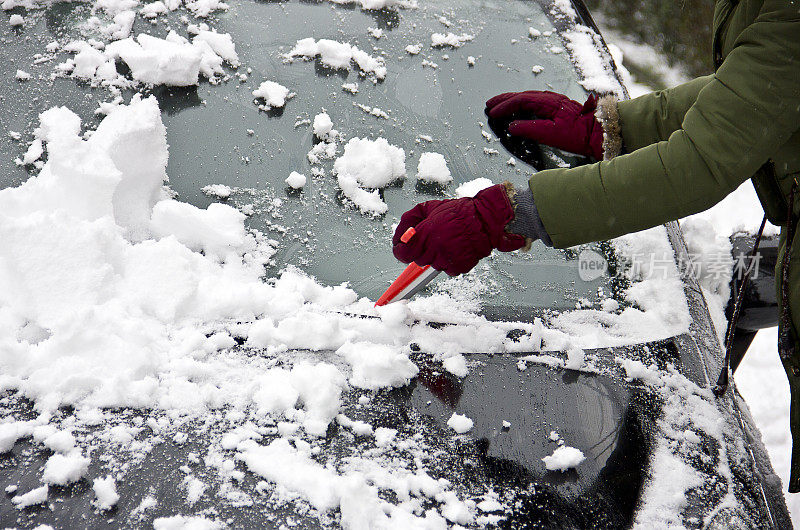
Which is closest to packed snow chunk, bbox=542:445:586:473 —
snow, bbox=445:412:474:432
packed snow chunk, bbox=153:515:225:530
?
snow, bbox=445:412:474:432

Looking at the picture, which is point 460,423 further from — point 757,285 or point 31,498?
point 757,285

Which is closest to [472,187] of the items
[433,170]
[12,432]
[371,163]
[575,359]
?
[433,170]

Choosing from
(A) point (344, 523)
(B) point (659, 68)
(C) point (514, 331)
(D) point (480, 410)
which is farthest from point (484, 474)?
(B) point (659, 68)

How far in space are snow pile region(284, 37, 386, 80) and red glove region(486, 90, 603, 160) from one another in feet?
1.22

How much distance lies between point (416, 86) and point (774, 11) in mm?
1019

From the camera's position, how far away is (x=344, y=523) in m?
1.04

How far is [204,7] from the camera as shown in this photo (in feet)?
6.73

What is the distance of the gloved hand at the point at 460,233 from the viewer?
4.67 ft

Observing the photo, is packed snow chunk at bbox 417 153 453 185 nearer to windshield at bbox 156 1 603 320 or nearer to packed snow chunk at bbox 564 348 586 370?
windshield at bbox 156 1 603 320

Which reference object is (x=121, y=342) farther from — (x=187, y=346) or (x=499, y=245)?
(x=499, y=245)

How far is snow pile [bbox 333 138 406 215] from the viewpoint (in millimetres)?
1656

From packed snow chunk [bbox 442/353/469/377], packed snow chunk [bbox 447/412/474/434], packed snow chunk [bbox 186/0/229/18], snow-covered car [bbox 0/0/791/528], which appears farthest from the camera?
packed snow chunk [bbox 186/0/229/18]

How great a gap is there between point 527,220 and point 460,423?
0.50m

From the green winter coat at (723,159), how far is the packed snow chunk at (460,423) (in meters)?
0.48
